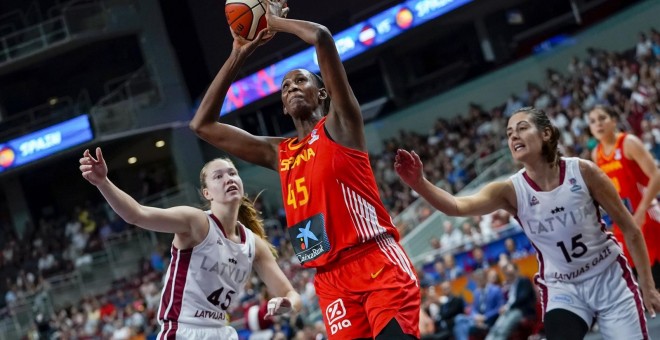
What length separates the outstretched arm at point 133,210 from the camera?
440 cm

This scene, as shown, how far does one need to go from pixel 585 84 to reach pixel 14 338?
15.1 m

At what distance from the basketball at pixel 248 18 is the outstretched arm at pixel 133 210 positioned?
1.08 m

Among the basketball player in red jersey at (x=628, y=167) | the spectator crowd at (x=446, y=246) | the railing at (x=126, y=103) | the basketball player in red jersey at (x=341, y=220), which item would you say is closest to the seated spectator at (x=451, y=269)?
the spectator crowd at (x=446, y=246)

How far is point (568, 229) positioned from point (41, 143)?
23.5 metres

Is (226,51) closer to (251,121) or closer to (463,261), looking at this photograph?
(251,121)

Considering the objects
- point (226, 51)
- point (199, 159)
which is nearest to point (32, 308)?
point (199, 159)

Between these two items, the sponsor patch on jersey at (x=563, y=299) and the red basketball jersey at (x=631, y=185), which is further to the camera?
the red basketball jersey at (x=631, y=185)

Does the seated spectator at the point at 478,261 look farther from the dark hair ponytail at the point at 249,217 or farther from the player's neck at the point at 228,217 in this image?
the player's neck at the point at 228,217

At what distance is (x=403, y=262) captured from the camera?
4.52 metres

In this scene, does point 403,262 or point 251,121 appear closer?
point 403,262

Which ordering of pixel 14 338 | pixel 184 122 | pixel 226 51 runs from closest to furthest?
pixel 14 338
pixel 226 51
pixel 184 122

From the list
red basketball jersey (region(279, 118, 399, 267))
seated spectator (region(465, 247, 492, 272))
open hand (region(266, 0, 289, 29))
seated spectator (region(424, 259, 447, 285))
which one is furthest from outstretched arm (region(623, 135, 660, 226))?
seated spectator (region(424, 259, 447, 285))

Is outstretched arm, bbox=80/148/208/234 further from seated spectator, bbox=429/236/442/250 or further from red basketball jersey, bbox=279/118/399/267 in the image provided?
seated spectator, bbox=429/236/442/250

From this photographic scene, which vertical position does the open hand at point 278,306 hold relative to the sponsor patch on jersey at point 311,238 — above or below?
below
